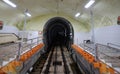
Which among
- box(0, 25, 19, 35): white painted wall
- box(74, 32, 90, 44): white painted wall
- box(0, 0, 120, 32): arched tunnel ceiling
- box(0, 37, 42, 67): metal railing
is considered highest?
box(0, 0, 120, 32): arched tunnel ceiling

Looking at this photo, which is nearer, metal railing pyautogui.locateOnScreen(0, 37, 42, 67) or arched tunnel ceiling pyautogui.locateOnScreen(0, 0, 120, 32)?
metal railing pyautogui.locateOnScreen(0, 37, 42, 67)

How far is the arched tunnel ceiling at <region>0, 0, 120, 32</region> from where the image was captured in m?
7.12

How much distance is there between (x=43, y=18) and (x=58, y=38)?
6194 millimetres

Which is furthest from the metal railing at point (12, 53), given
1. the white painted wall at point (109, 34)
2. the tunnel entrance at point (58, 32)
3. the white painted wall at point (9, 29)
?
the white painted wall at point (9, 29)

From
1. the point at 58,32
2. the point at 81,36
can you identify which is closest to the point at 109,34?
the point at 81,36

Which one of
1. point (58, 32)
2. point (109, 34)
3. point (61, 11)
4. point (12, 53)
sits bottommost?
point (12, 53)

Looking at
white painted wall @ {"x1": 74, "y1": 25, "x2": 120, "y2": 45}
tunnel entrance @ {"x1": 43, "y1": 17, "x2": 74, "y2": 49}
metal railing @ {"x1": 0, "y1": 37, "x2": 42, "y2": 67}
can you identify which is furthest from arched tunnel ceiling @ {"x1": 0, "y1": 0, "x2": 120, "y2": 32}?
metal railing @ {"x1": 0, "y1": 37, "x2": 42, "y2": 67}

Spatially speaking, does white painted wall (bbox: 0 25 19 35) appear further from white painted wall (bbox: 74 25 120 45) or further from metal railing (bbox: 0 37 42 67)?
white painted wall (bbox: 74 25 120 45)

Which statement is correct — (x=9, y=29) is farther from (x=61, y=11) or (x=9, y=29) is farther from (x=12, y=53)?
(x=12, y=53)

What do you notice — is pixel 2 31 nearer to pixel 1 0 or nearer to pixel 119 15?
pixel 1 0

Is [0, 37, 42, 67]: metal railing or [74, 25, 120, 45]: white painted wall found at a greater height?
[74, 25, 120, 45]: white painted wall

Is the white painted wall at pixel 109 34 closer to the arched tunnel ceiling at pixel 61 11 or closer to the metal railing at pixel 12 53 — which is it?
the arched tunnel ceiling at pixel 61 11

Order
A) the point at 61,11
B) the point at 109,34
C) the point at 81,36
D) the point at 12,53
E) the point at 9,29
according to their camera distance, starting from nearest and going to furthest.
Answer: the point at 12,53 → the point at 109,34 → the point at 61,11 → the point at 9,29 → the point at 81,36

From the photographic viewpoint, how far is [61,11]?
10.9 metres
